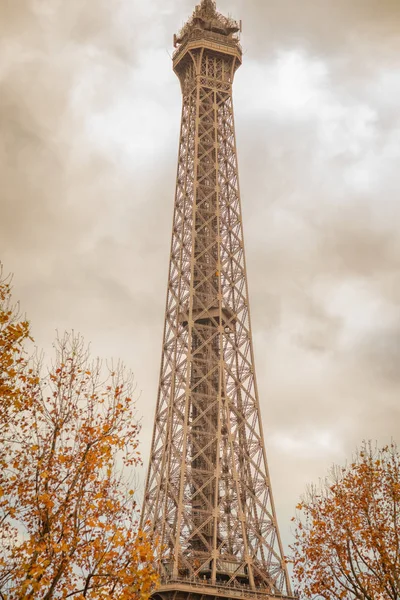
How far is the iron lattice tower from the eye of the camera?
4916cm

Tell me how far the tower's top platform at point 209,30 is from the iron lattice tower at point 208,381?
14 cm

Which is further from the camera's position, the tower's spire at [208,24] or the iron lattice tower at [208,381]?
the tower's spire at [208,24]

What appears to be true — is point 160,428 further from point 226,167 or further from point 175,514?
point 226,167

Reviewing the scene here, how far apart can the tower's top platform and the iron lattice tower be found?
135mm

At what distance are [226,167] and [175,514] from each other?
1238 inches

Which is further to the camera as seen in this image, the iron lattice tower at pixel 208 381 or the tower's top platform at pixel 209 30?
the tower's top platform at pixel 209 30

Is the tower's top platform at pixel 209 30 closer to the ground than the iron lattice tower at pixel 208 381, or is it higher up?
higher up

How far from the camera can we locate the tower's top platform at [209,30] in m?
69.0

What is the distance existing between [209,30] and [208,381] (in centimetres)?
3522

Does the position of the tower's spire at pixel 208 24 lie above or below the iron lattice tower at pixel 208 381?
above

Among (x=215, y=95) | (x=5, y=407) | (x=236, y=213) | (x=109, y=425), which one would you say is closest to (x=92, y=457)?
(x=109, y=425)

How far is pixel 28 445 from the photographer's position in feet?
74.6

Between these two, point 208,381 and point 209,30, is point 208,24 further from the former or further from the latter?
point 208,381

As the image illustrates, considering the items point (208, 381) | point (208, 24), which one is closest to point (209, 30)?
point (208, 24)
